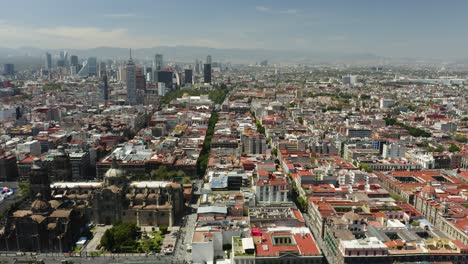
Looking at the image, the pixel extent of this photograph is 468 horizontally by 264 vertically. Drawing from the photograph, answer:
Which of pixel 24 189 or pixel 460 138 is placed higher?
pixel 460 138

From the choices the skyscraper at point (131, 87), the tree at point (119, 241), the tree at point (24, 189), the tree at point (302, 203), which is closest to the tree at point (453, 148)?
the tree at point (302, 203)

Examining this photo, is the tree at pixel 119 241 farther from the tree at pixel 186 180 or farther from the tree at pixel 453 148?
the tree at pixel 453 148

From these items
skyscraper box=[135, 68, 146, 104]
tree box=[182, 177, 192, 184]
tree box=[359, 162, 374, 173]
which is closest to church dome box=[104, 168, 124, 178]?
tree box=[182, 177, 192, 184]

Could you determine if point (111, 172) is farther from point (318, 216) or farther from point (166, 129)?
point (166, 129)

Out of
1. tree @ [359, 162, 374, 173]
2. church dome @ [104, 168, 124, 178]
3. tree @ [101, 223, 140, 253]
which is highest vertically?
church dome @ [104, 168, 124, 178]

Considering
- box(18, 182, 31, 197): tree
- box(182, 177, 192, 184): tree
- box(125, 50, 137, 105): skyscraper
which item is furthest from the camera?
box(125, 50, 137, 105): skyscraper

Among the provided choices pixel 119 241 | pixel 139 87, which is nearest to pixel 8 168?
pixel 119 241

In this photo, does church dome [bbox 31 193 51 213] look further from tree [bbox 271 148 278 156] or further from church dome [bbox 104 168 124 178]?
tree [bbox 271 148 278 156]

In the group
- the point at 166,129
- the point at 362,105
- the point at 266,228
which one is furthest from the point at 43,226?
the point at 362,105

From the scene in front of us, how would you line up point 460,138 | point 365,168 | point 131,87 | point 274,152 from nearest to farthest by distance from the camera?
point 365,168
point 274,152
point 460,138
point 131,87

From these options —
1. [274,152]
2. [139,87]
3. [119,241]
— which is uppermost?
[139,87]

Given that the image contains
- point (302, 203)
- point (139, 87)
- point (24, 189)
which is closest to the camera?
point (302, 203)

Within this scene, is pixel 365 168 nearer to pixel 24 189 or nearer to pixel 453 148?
pixel 453 148
